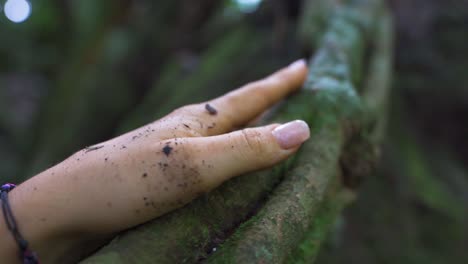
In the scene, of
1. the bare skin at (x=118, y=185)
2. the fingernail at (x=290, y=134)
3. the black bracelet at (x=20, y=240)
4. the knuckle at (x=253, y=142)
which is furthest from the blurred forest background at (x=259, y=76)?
the black bracelet at (x=20, y=240)

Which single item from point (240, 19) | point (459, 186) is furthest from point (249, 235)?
point (240, 19)

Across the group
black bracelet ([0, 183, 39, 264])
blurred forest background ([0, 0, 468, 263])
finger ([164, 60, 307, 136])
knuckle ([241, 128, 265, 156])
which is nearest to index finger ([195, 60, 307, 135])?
finger ([164, 60, 307, 136])

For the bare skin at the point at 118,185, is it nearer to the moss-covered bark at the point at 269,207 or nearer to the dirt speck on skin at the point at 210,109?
the moss-covered bark at the point at 269,207

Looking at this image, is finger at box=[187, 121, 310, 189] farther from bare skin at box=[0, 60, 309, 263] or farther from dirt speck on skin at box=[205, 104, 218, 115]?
dirt speck on skin at box=[205, 104, 218, 115]

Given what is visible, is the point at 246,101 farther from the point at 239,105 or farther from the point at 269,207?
Result: the point at 269,207

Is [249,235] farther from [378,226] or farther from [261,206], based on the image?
[378,226]

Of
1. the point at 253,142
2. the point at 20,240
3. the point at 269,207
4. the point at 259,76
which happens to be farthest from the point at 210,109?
the point at 259,76
